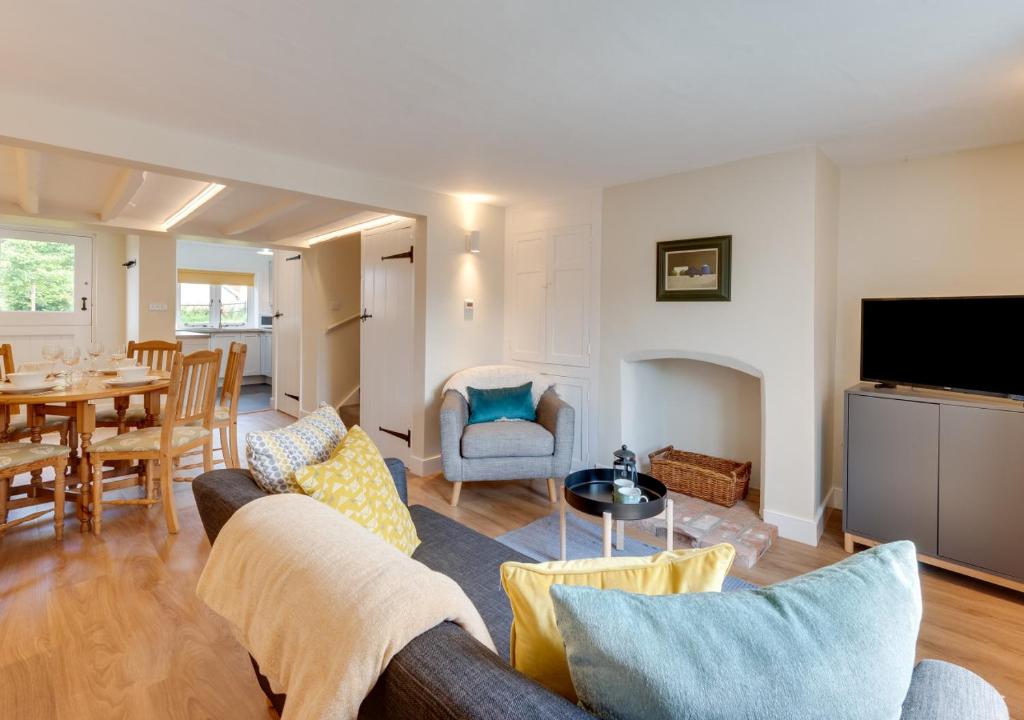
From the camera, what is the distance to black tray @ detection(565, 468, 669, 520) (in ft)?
6.94

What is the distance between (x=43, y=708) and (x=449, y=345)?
2914 millimetres

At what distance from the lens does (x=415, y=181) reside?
3617mm

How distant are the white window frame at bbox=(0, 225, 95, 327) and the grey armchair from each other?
5.10 m

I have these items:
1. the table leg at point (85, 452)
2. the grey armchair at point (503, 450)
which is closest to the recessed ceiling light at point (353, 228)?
the grey armchair at point (503, 450)

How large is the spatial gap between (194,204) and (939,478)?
17.9 feet

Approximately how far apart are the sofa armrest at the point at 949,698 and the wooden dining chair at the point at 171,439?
3.21 metres

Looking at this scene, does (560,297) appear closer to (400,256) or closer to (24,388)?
(400,256)

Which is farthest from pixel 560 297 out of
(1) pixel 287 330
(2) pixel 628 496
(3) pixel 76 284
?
(3) pixel 76 284

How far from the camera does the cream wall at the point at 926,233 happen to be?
2764 millimetres

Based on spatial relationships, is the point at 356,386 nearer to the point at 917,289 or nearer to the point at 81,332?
the point at 81,332

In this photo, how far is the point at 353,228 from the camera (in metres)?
4.98

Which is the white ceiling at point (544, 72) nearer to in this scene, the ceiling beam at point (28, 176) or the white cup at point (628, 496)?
the ceiling beam at point (28, 176)

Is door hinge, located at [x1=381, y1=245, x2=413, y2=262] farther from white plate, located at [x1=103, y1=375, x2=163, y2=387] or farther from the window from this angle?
the window

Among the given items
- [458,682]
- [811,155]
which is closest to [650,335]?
[811,155]
